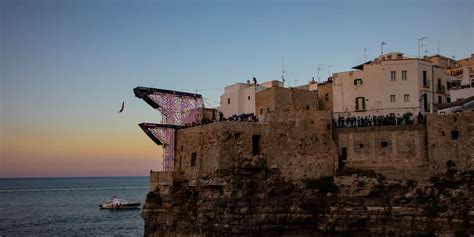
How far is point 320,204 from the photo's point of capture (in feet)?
130

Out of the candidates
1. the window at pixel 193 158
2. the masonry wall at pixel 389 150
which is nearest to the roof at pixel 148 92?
the window at pixel 193 158

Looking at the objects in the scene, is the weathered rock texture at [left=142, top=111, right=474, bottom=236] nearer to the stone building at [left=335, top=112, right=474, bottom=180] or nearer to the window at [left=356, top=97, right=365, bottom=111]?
the stone building at [left=335, top=112, right=474, bottom=180]

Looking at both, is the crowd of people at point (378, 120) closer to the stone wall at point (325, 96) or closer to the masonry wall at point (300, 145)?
the masonry wall at point (300, 145)

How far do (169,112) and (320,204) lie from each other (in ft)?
69.6

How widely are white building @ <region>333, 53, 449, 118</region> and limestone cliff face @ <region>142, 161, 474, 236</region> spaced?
7.81 m

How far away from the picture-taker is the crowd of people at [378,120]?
41781 millimetres

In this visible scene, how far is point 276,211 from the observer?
129 ft

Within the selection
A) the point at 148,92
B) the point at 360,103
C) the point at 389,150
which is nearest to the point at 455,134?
the point at 389,150

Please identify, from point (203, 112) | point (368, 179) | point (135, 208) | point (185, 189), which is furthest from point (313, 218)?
point (135, 208)

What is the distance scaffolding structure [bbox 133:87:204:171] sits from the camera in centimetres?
5144

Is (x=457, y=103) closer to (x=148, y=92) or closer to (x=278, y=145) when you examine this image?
(x=278, y=145)

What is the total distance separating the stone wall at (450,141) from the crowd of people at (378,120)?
171cm

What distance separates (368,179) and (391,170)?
199 centimetres

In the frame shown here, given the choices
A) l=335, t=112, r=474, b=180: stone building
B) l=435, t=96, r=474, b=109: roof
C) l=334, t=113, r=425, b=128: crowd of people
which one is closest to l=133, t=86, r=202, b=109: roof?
l=334, t=113, r=425, b=128: crowd of people
